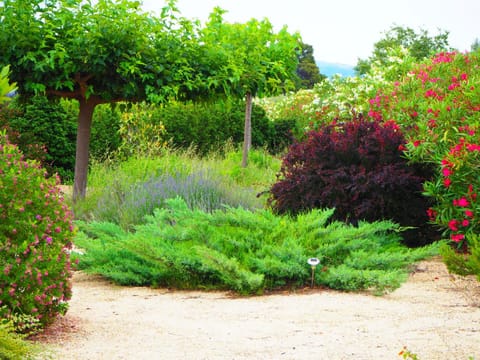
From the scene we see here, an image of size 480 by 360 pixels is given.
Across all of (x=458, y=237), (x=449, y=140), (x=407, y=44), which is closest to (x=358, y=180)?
(x=449, y=140)

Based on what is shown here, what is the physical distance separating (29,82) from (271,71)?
367cm

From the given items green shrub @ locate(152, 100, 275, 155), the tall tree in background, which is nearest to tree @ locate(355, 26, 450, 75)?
the tall tree in background

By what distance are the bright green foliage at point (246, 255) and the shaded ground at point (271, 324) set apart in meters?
0.17

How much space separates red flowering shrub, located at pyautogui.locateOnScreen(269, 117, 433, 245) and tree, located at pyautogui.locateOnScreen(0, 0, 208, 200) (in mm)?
2416

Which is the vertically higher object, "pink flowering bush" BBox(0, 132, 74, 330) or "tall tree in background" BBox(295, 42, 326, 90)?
"tall tree in background" BBox(295, 42, 326, 90)

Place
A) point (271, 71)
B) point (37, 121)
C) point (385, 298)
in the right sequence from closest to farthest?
point (385, 298) → point (271, 71) → point (37, 121)

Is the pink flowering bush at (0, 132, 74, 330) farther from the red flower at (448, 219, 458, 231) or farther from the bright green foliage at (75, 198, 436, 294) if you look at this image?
the red flower at (448, 219, 458, 231)

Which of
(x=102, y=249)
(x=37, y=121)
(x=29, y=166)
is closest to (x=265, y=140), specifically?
(x=37, y=121)

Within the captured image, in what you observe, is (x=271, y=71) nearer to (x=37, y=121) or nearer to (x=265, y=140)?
(x=37, y=121)

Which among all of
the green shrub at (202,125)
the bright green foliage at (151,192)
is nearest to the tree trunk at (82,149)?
the bright green foliage at (151,192)

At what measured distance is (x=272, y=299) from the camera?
560 cm

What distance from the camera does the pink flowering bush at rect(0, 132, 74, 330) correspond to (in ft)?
13.8

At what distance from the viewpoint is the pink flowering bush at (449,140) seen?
6.96 meters

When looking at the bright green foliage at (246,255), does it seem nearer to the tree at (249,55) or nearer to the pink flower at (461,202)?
the pink flower at (461,202)
